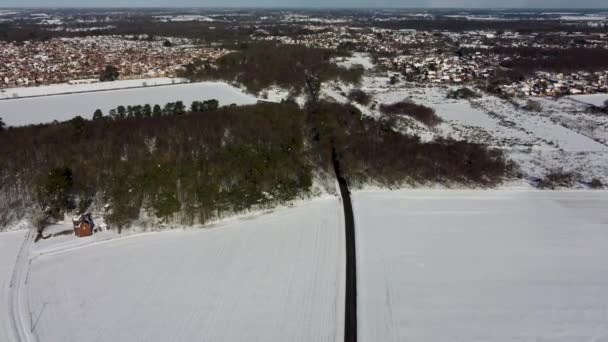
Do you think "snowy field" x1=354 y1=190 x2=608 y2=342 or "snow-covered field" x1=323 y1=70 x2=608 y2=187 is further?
"snow-covered field" x1=323 y1=70 x2=608 y2=187

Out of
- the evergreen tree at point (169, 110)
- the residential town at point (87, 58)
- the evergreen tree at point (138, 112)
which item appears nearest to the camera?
the evergreen tree at point (138, 112)

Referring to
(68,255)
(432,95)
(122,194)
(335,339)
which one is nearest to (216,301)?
(335,339)

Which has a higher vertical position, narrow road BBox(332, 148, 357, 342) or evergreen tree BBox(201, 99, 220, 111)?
evergreen tree BBox(201, 99, 220, 111)

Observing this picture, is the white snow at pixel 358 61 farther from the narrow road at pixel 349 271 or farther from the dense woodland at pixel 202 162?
the narrow road at pixel 349 271

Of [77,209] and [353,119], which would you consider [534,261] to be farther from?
[77,209]

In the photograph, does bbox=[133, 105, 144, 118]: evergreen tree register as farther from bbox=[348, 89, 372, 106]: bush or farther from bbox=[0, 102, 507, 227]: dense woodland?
bbox=[348, 89, 372, 106]: bush

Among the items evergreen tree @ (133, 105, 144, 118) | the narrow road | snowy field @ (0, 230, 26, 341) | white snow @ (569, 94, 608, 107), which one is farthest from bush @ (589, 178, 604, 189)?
evergreen tree @ (133, 105, 144, 118)

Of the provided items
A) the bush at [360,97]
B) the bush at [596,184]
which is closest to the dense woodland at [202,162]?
the bush at [596,184]
